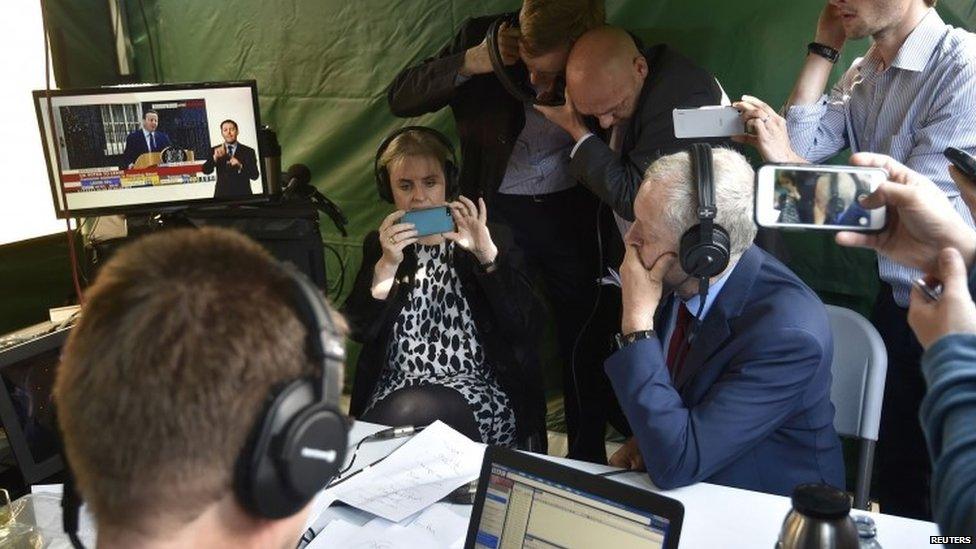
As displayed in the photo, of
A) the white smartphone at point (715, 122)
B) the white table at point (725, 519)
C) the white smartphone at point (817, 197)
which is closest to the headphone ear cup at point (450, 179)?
the white smartphone at point (715, 122)

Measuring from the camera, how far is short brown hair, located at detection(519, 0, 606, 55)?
2.63m

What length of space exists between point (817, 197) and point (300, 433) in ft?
2.97

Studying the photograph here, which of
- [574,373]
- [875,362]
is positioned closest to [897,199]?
[875,362]

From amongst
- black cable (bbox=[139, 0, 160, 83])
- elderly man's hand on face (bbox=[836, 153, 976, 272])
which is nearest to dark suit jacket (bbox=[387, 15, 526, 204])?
black cable (bbox=[139, 0, 160, 83])

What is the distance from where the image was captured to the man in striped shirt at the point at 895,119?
2127mm

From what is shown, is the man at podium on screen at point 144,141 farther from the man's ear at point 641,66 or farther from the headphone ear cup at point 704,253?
the headphone ear cup at point 704,253

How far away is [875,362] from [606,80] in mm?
1127

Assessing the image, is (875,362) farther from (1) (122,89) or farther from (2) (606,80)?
(1) (122,89)

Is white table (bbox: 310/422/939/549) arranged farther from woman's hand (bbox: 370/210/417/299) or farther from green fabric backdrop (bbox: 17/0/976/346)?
green fabric backdrop (bbox: 17/0/976/346)

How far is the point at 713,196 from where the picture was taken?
1.69m

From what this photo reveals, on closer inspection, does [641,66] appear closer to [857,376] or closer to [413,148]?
[413,148]

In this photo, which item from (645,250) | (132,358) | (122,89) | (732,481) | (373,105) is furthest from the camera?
(373,105)

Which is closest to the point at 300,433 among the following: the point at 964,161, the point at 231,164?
the point at 964,161

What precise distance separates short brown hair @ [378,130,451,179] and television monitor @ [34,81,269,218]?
0.73 meters
